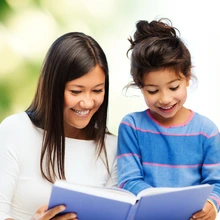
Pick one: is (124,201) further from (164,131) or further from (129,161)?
(164,131)

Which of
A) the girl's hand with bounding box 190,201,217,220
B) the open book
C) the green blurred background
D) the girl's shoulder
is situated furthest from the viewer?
the green blurred background

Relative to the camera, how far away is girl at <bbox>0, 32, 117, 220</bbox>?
Answer: 1959 millimetres

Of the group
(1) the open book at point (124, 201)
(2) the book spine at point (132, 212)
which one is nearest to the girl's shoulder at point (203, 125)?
(1) the open book at point (124, 201)

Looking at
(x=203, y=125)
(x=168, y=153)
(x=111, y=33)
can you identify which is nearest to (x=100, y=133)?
(x=168, y=153)

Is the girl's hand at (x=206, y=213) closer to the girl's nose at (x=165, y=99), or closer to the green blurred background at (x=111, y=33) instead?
the girl's nose at (x=165, y=99)

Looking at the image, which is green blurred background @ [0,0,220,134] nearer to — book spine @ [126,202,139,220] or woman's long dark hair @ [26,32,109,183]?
woman's long dark hair @ [26,32,109,183]

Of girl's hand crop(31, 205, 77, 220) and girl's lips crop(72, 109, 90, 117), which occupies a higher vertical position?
girl's lips crop(72, 109, 90, 117)

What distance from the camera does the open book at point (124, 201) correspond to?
162cm

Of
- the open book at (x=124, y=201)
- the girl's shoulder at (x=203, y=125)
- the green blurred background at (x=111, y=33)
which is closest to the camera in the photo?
the open book at (x=124, y=201)

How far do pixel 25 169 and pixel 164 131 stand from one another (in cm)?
58

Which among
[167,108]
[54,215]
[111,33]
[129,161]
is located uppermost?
[111,33]

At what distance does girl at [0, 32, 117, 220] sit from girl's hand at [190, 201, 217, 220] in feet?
1.45

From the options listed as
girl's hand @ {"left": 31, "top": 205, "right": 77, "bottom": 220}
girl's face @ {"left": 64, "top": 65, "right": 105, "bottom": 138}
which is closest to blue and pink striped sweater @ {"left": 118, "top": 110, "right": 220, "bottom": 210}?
girl's face @ {"left": 64, "top": 65, "right": 105, "bottom": 138}

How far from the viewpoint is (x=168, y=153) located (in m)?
2.13
